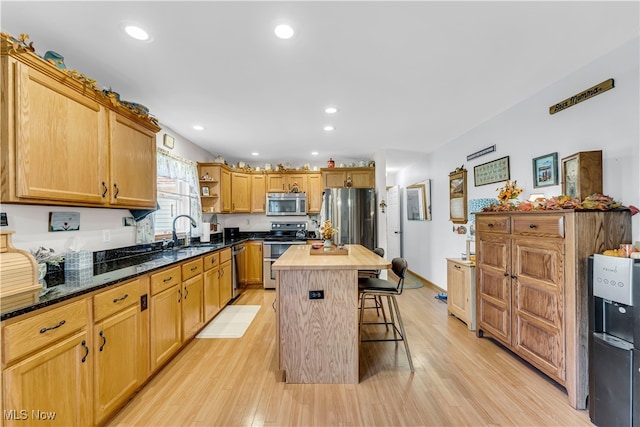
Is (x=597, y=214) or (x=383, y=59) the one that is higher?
(x=383, y=59)

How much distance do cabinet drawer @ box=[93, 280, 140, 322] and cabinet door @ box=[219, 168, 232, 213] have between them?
285 cm

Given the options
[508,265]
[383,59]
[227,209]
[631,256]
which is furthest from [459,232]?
[227,209]

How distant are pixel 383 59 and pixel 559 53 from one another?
1278 mm

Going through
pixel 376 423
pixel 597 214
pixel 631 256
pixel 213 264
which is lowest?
pixel 376 423

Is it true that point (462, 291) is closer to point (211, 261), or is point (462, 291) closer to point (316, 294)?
point (316, 294)

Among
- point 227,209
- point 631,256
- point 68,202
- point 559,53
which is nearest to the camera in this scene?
point 631,256

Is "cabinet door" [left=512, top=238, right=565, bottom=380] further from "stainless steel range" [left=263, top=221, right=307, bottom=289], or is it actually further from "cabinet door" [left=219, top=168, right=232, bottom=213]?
"cabinet door" [left=219, top=168, right=232, bottom=213]

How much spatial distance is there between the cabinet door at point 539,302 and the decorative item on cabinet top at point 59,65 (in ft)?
11.4

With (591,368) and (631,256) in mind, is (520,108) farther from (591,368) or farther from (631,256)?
(591,368)

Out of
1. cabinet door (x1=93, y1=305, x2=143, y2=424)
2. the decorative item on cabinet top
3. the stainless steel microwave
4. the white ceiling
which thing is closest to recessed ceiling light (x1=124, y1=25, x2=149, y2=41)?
the white ceiling

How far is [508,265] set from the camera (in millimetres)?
2363

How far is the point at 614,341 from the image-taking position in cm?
154

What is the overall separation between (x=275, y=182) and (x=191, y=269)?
9.39ft

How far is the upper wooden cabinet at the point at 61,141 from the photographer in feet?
4.54
